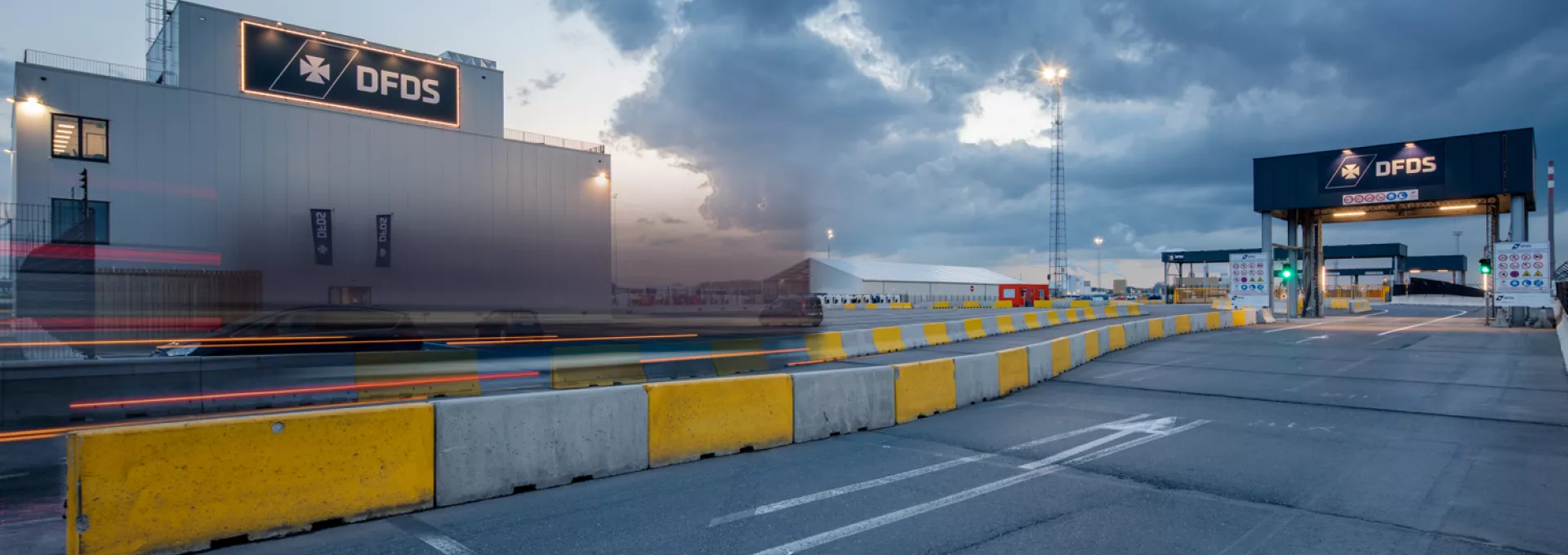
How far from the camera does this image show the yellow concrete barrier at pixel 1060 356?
1396 centimetres

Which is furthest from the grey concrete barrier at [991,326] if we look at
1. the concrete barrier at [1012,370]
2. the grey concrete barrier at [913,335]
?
the concrete barrier at [1012,370]

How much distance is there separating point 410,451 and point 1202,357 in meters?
17.5

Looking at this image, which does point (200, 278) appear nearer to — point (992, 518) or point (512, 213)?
point (512, 213)

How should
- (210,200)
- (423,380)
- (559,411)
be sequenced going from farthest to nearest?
(210,200)
(423,380)
(559,411)

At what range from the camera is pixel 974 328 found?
2470 cm

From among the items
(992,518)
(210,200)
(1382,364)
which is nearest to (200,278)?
(210,200)

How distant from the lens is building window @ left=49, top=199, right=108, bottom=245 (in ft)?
71.8

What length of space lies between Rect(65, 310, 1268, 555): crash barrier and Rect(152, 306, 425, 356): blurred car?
9657 millimetres

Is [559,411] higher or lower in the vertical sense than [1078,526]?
higher

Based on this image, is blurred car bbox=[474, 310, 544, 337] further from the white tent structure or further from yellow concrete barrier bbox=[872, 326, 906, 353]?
the white tent structure

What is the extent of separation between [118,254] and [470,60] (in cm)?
1804

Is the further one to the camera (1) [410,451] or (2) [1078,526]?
(1) [410,451]

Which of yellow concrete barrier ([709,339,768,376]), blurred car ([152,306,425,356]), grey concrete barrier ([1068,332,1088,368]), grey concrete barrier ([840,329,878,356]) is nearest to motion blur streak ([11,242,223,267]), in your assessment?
blurred car ([152,306,425,356])

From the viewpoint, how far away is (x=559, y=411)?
6.31 m
